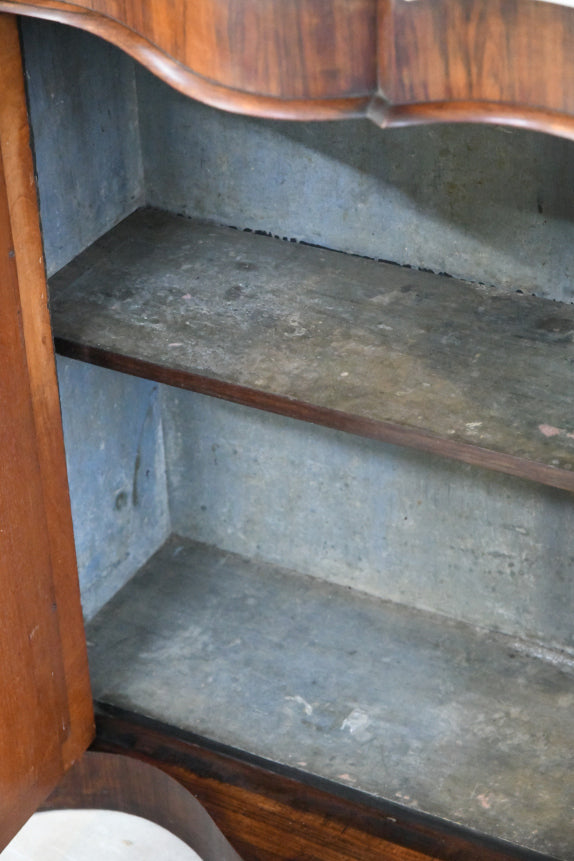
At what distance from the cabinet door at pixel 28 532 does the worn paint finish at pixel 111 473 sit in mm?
307

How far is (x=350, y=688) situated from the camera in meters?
2.20

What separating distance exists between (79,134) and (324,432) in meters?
0.69

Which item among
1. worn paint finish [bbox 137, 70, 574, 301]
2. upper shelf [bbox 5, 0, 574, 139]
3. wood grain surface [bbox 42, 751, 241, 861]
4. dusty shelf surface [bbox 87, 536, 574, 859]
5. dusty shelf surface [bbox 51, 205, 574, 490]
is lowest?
wood grain surface [bbox 42, 751, 241, 861]

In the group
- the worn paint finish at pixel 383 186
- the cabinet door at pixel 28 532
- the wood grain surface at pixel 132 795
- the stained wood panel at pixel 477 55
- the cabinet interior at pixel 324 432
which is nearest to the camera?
the stained wood panel at pixel 477 55

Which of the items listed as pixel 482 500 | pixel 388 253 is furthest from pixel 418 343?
pixel 482 500

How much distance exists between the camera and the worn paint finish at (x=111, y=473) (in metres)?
2.17

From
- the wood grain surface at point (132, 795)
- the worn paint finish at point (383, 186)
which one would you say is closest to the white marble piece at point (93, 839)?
the wood grain surface at point (132, 795)

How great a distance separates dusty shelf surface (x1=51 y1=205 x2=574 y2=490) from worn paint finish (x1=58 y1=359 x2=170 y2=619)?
0.78 ft

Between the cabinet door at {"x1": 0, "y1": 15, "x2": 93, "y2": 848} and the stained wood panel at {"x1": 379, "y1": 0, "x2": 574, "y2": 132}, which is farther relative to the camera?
the cabinet door at {"x1": 0, "y1": 15, "x2": 93, "y2": 848}

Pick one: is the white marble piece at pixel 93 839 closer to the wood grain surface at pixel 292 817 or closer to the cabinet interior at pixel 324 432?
the wood grain surface at pixel 292 817

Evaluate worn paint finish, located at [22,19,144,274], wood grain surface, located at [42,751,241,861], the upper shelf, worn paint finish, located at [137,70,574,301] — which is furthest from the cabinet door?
worn paint finish, located at [137,70,574,301]

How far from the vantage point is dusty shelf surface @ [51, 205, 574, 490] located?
1646 millimetres

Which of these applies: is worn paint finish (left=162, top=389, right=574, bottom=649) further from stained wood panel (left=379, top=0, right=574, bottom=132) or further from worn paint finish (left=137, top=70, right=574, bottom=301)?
stained wood panel (left=379, top=0, right=574, bottom=132)

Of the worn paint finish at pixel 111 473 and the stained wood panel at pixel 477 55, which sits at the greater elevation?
the stained wood panel at pixel 477 55
